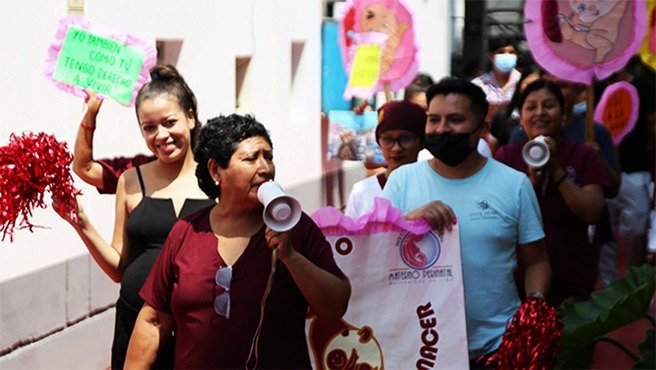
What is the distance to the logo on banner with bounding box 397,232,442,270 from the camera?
16.7 ft

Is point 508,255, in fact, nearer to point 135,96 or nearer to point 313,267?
point 313,267

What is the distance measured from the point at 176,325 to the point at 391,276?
3.50 feet

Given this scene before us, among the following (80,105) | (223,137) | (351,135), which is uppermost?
(223,137)

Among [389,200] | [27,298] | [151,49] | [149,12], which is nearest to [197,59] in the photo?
[149,12]

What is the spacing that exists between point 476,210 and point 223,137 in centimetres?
118

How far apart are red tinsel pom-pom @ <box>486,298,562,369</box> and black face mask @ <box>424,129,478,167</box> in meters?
0.65

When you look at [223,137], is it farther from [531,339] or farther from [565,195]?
[565,195]

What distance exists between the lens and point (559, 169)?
5.85 m

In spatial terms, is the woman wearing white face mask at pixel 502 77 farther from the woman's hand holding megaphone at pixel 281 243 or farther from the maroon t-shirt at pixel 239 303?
the woman's hand holding megaphone at pixel 281 243

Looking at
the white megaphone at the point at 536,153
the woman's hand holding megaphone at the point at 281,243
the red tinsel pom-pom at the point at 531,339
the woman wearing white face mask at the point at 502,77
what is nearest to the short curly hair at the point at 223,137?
the woman's hand holding megaphone at the point at 281,243

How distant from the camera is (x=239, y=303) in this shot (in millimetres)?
4156

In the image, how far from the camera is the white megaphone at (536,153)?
227 inches

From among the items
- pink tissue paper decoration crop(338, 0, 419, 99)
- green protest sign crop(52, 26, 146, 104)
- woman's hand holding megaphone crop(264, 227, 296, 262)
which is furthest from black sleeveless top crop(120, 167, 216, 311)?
pink tissue paper decoration crop(338, 0, 419, 99)

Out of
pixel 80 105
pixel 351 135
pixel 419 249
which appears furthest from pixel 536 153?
pixel 351 135
